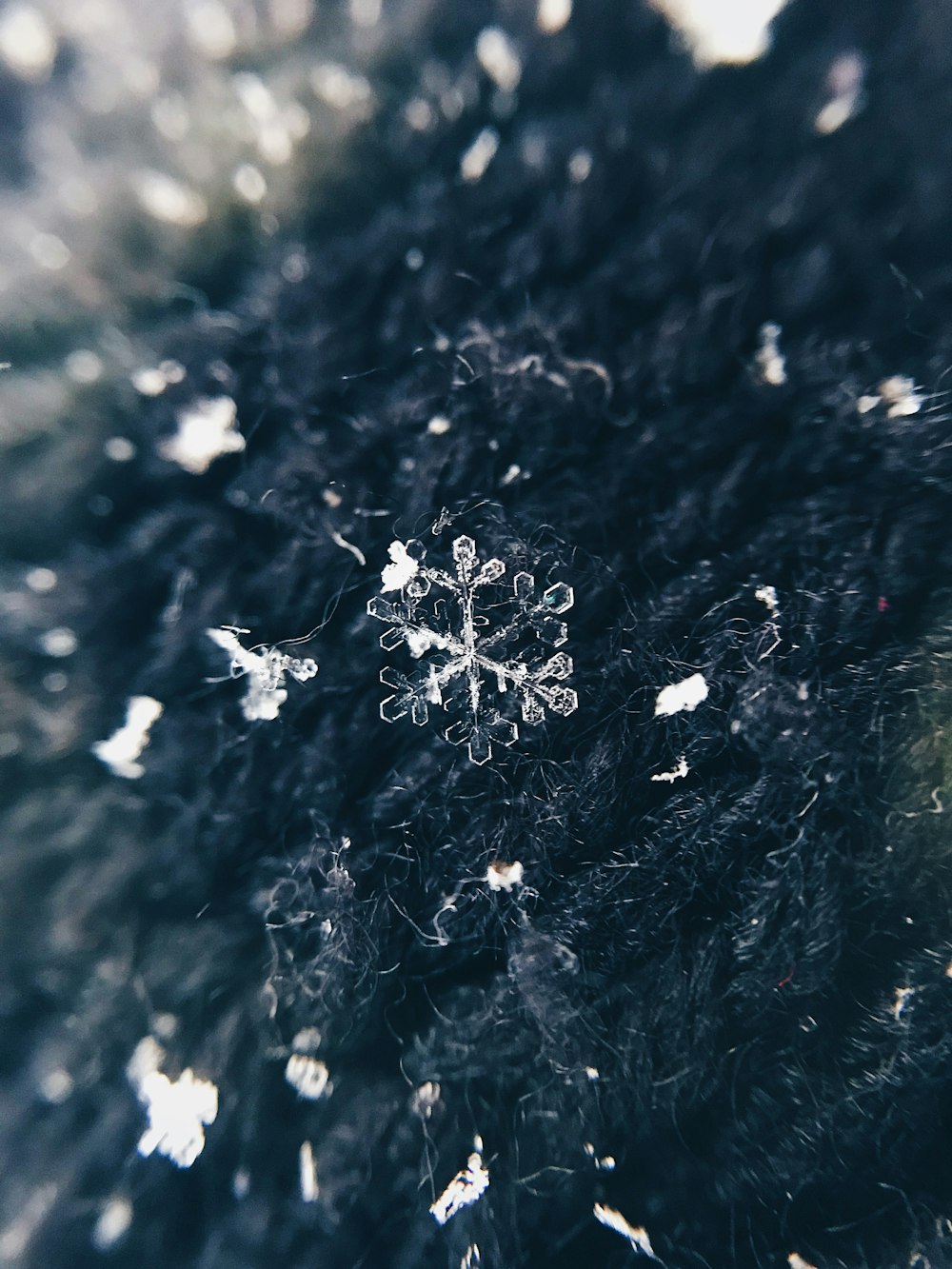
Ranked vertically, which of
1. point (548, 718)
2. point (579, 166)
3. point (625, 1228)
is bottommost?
point (625, 1228)

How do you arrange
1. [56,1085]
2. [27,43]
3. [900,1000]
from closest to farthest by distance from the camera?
1. [27,43]
2. [56,1085]
3. [900,1000]

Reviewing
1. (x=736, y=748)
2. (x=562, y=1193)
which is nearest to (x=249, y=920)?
(x=562, y=1193)

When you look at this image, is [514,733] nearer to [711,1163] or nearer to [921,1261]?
[711,1163]

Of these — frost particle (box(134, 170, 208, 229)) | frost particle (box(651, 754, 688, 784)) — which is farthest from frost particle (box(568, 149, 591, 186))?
frost particle (box(651, 754, 688, 784))

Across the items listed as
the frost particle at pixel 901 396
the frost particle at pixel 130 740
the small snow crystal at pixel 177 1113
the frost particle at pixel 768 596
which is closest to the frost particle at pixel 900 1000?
the frost particle at pixel 768 596

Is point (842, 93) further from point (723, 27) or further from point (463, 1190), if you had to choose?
point (463, 1190)

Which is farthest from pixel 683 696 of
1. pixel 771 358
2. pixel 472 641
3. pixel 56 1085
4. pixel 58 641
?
pixel 56 1085
